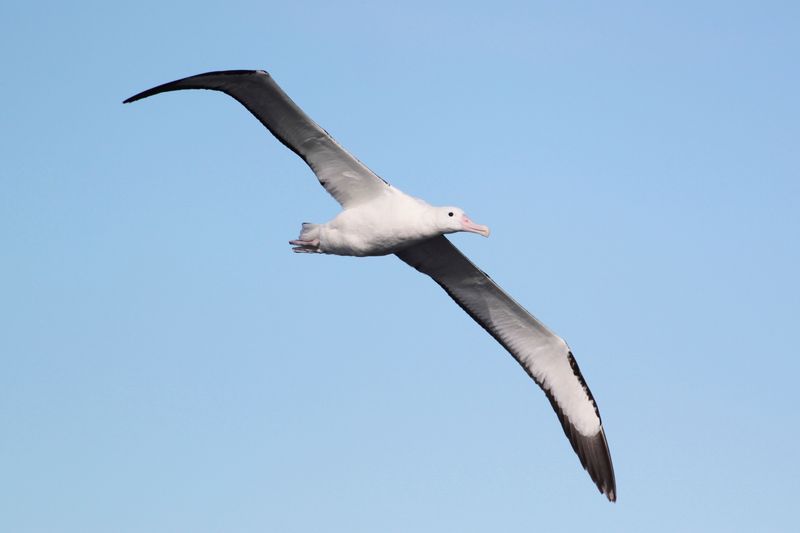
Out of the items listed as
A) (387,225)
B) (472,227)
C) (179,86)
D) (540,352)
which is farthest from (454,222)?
(179,86)

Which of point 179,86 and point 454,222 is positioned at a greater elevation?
point 179,86

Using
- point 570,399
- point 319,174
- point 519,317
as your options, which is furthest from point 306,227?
point 570,399

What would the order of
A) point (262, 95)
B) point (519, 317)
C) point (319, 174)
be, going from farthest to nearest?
point (519, 317) < point (319, 174) < point (262, 95)

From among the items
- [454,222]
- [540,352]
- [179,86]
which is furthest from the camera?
[540,352]

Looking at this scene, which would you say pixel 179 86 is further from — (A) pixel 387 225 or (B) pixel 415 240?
(B) pixel 415 240

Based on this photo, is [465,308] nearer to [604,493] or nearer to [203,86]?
[604,493]

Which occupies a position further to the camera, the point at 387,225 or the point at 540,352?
the point at 540,352

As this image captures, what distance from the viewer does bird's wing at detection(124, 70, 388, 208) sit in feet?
44.5

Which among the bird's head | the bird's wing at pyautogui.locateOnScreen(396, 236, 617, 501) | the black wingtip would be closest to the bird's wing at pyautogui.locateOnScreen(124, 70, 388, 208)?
the black wingtip

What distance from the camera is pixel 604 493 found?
53.6 ft

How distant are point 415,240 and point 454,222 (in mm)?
533

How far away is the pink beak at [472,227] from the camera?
46.6 ft

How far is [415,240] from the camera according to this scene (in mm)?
14305

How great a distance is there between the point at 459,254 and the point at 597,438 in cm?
340
